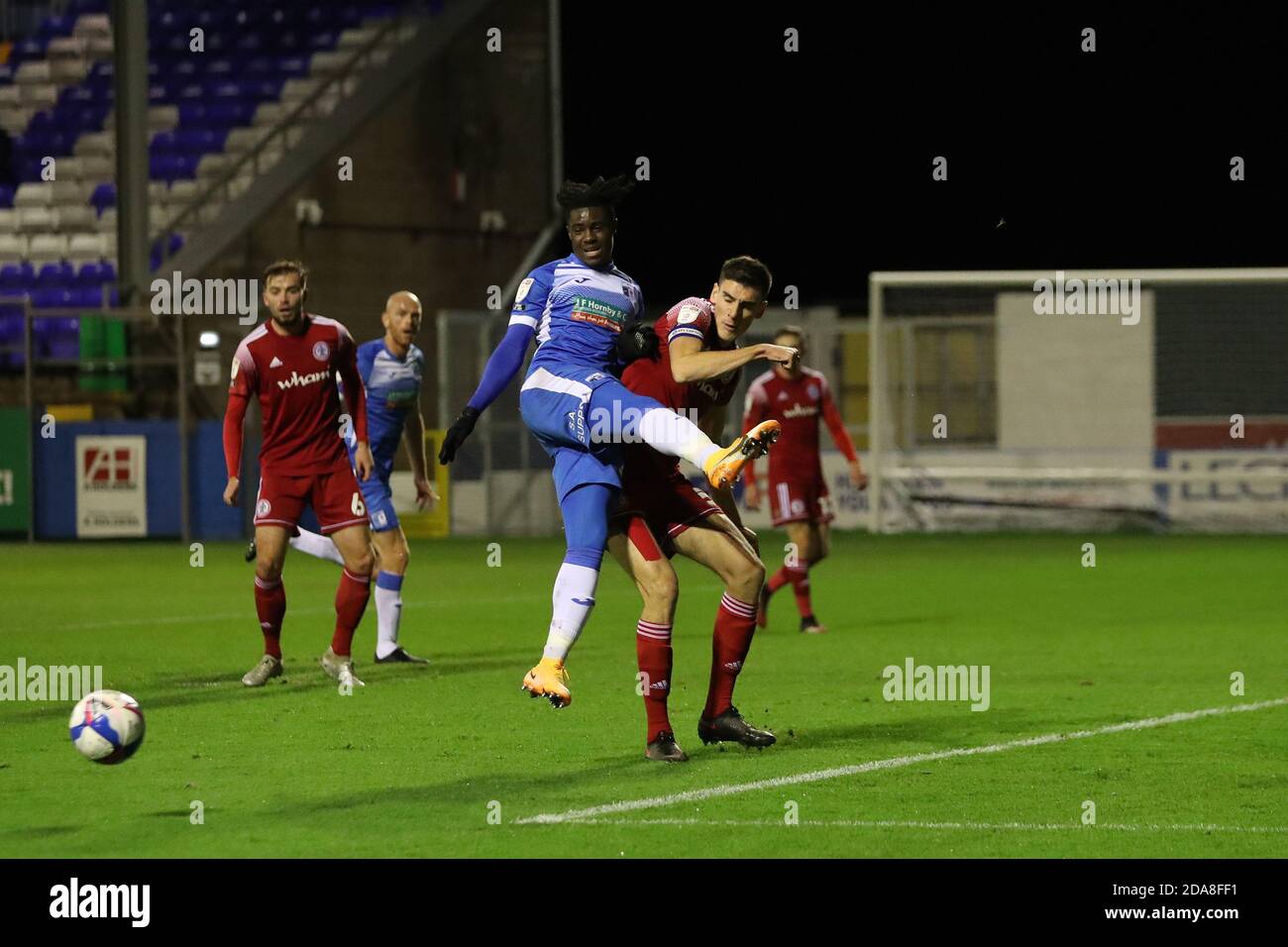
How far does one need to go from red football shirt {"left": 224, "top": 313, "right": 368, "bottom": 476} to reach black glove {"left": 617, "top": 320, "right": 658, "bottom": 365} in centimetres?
325

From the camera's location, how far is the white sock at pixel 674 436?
745 centimetres

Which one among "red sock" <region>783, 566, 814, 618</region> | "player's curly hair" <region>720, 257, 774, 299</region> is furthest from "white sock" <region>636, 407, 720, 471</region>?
"red sock" <region>783, 566, 814, 618</region>

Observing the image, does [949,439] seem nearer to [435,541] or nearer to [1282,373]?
[1282,373]

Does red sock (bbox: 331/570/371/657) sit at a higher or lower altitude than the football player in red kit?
lower

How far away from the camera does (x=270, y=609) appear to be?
10.9 m

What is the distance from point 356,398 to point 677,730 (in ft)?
10.1

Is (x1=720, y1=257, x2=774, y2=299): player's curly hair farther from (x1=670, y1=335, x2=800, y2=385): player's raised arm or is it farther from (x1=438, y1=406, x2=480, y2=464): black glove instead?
(x1=438, y1=406, x2=480, y2=464): black glove

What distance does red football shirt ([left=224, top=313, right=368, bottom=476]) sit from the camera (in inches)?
422

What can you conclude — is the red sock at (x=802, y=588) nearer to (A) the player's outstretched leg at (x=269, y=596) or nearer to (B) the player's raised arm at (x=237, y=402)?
(A) the player's outstretched leg at (x=269, y=596)

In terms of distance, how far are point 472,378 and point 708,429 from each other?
17.5m

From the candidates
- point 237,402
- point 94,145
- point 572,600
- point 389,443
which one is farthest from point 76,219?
point 572,600

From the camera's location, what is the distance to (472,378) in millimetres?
25766

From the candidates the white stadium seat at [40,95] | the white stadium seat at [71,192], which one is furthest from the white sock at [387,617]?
the white stadium seat at [40,95]
